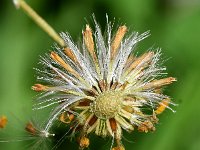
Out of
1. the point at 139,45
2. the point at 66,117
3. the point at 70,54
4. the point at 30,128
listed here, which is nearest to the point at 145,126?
the point at 66,117

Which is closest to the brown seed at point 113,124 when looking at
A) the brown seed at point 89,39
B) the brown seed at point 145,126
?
the brown seed at point 145,126

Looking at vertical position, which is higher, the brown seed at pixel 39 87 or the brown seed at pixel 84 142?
the brown seed at pixel 39 87

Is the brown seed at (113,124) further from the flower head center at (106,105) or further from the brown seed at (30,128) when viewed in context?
the brown seed at (30,128)

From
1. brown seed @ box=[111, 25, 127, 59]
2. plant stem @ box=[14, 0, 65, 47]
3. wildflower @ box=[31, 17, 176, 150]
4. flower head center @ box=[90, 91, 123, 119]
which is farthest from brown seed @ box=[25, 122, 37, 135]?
brown seed @ box=[111, 25, 127, 59]

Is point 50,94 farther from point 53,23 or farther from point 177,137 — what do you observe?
point 53,23

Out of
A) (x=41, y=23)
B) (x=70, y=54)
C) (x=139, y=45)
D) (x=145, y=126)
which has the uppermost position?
(x=41, y=23)

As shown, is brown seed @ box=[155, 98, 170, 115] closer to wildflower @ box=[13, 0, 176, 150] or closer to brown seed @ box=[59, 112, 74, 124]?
wildflower @ box=[13, 0, 176, 150]

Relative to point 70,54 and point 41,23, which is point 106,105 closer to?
point 70,54
